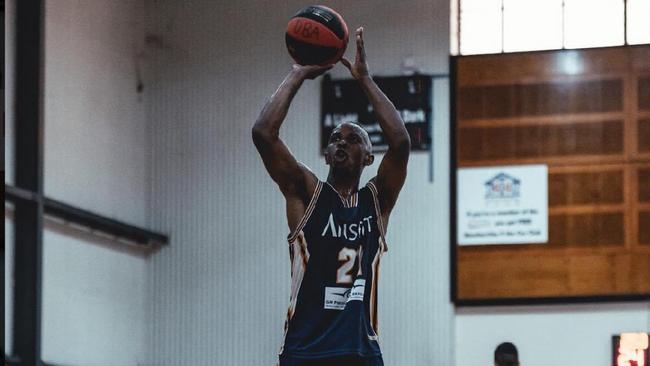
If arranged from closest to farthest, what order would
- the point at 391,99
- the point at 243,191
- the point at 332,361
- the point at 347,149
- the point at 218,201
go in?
the point at 332,361
the point at 347,149
the point at 391,99
the point at 243,191
the point at 218,201

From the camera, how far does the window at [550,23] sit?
16234 millimetres

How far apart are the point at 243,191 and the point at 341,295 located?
10.9 meters

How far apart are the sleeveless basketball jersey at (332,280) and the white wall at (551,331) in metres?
9.76

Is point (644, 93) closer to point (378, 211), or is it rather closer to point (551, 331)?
point (551, 331)

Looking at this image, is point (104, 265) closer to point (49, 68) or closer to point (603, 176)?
point (49, 68)

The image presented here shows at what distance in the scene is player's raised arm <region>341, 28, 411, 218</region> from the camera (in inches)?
269

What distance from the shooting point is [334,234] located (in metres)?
6.77

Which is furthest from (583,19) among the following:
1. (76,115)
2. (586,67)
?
(76,115)

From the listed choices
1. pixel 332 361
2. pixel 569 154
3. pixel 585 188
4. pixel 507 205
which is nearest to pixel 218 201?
pixel 507 205

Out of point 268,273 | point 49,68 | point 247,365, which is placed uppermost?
point 49,68

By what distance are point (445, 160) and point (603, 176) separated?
6.74 feet

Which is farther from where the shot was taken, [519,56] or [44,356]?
[519,56]

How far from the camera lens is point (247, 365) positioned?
17.3m

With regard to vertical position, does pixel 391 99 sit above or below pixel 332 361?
above
